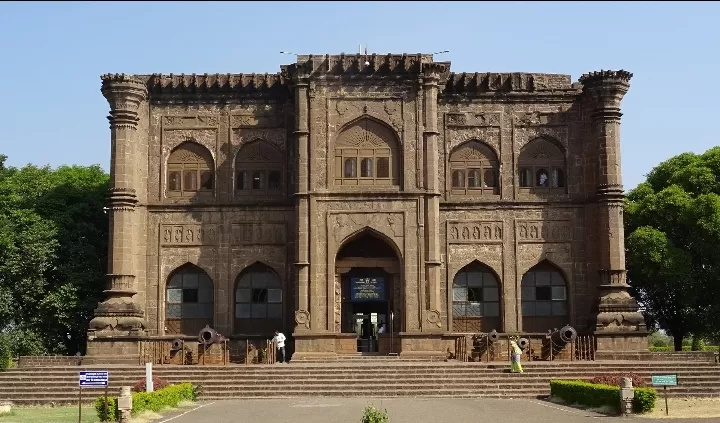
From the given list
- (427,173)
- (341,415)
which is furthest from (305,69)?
(341,415)

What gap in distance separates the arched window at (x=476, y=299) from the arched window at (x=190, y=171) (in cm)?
1047

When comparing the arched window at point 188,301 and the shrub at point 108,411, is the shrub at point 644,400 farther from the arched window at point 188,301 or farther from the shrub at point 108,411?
the arched window at point 188,301

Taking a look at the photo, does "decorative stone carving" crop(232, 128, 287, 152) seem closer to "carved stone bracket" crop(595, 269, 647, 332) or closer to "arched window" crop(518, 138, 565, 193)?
"arched window" crop(518, 138, 565, 193)

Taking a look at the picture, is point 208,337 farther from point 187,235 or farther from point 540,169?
point 540,169

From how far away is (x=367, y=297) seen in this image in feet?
124

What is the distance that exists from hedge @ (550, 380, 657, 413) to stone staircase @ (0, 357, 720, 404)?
2736 millimetres

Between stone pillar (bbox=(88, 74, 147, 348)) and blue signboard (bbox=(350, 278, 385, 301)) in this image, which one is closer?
stone pillar (bbox=(88, 74, 147, 348))

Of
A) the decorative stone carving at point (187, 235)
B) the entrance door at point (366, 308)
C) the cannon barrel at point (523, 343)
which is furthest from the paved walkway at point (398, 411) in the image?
the decorative stone carving at point (187, 235)

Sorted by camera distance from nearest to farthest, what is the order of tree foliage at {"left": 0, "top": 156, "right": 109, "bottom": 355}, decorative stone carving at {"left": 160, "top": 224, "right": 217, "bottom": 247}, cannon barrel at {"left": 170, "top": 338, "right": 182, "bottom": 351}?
cannon barrel at {"left": 170, "top": 338, "right": 182, "bottom": 351} → decorative stone carving at {"left": 160, "top": 224, "right": 217, "bottom": 247} → tree foliage at {"left": 0, "top": 156, "right": 109, "bottom": 355}

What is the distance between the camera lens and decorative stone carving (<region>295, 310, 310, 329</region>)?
35.5 metres

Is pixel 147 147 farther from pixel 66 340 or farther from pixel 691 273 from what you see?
pixel 691 273

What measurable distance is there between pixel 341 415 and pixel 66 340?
20.4m

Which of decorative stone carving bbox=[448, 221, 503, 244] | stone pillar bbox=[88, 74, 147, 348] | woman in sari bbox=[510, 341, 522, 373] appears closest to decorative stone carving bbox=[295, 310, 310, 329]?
stone pillar bbox=[88, 74, 147, 348]

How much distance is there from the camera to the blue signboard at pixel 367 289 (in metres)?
37.8
